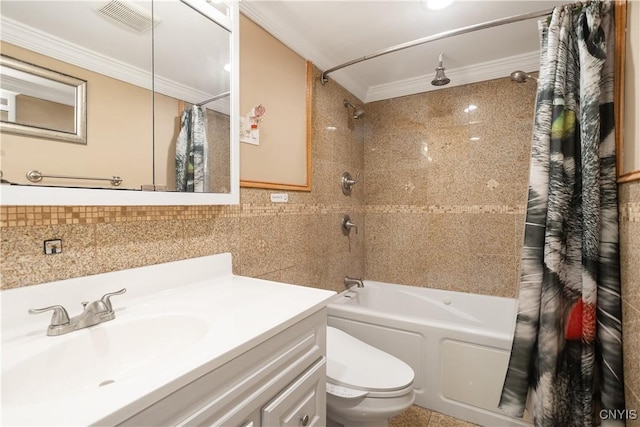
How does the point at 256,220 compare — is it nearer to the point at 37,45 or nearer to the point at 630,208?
the point at 37,45

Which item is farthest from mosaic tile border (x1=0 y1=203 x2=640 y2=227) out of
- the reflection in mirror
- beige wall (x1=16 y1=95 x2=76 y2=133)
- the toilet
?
the toilet

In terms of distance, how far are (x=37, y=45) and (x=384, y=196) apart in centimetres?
236

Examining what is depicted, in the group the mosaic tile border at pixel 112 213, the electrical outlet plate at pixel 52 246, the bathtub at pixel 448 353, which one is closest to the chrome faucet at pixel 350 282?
the bathtub at pixel 448 353

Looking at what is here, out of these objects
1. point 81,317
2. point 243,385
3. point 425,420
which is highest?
point 81,317

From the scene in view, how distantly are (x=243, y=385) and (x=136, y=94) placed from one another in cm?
96

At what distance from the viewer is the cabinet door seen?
31.4 inches

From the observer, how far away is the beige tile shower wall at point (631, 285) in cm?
103

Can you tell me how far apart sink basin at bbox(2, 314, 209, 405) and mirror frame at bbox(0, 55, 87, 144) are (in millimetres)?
524

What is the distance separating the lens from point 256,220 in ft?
4.99

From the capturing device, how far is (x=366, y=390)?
1.22m

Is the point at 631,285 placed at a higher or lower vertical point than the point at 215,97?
lower

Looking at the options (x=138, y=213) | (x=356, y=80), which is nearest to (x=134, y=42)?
(x=138, y=213)

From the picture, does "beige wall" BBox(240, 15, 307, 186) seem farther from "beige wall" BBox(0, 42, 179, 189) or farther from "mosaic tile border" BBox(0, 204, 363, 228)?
"beige wall" BBox(0, 42, 179, 189)

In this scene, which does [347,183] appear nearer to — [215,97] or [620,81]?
[215,97]
